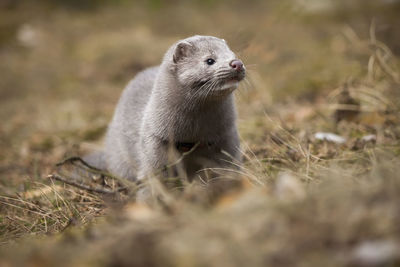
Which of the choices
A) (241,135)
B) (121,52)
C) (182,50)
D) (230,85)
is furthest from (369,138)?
(121,52)

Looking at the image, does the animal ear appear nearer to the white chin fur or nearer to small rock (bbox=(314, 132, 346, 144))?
the white chin fur

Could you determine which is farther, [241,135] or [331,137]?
[241,135]

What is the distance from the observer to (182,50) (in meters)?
3.12

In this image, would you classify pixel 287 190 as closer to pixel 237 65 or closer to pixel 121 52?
pixel 237 65

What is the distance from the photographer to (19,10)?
421 inches

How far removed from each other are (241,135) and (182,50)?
1573mm

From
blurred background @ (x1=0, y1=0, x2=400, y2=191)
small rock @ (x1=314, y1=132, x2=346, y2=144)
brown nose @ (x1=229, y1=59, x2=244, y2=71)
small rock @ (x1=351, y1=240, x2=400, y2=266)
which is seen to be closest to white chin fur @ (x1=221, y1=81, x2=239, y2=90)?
brown nose @ (x1=229, y1=59, x2=244, y2=71)

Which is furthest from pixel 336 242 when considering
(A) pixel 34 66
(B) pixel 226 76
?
(A) pixel 34 66

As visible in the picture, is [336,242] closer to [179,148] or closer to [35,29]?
[179,148]

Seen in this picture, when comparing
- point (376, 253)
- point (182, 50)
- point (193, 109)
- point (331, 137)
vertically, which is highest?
point (182, 50)

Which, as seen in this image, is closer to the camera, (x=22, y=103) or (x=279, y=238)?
(x=279, y=238)

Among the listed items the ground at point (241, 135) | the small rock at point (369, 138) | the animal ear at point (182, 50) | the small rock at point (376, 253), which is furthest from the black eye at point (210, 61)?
the small rock at point (376, 253)

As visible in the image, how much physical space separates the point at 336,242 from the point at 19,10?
37.3ft

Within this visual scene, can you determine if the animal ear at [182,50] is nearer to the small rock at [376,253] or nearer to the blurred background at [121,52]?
the blurred background at [121,52]
